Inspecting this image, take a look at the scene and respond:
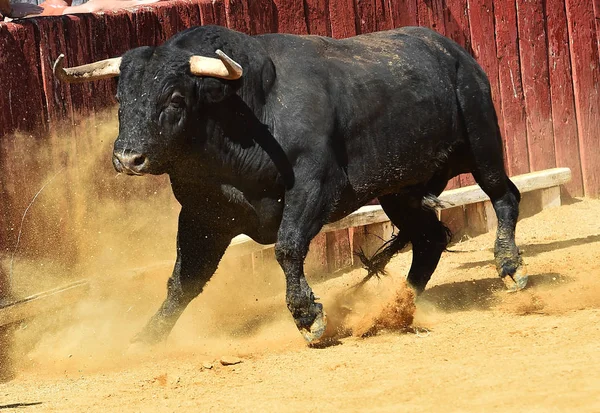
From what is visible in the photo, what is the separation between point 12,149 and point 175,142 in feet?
5.07

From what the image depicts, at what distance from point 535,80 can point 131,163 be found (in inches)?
214

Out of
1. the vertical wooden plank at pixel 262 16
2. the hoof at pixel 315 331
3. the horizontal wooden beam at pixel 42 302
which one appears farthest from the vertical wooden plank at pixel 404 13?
the hoof at pixel 315 331

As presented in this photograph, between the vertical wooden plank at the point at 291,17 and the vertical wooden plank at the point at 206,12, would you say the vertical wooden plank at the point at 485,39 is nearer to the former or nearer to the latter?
the vertical wooden plank at the point at 291,17

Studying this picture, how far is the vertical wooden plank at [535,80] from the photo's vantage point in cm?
1025

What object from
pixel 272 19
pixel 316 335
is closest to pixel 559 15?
pixel 272 19

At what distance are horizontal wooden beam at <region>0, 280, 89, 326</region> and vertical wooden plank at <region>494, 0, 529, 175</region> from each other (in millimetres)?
4489

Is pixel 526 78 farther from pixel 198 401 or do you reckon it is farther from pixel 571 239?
pixel 198 401

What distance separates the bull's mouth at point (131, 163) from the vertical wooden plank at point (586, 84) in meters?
5.81

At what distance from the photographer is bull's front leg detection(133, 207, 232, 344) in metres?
6.79

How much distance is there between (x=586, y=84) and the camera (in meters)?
10.6

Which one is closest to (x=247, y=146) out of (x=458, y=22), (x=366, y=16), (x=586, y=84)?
(x=366, y=16)

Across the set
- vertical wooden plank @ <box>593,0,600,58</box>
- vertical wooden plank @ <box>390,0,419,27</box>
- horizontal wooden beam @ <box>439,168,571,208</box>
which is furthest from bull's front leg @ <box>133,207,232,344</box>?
vertical wooden plank @ <box>593,0,600,58</box>

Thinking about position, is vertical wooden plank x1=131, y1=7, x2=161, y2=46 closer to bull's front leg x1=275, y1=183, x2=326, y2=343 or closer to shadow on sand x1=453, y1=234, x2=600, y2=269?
bull's front leg x1=275, y1=183, x2=326, y2=343

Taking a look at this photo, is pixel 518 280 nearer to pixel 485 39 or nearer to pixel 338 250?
pixel 338 250
